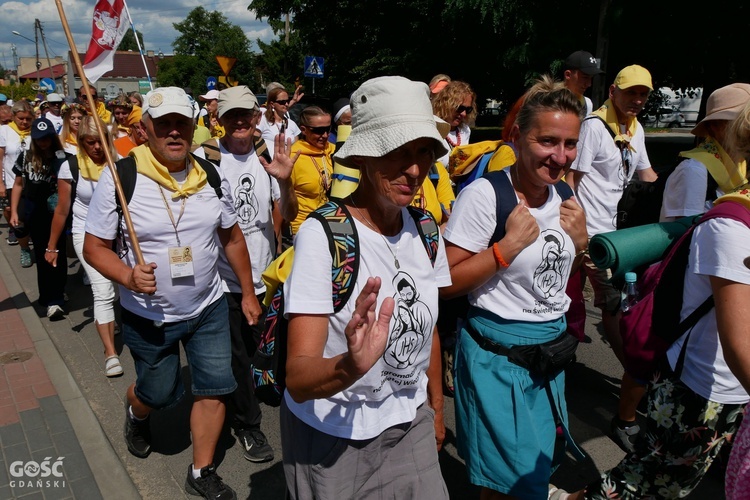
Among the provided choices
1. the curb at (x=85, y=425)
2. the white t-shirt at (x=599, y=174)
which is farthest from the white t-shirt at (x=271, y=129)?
the white t-shirt at (x=599, y=174)

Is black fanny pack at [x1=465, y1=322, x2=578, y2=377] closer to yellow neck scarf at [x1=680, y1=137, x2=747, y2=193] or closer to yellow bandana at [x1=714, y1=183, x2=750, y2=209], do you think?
yellow bandana at [x1=714, y1=183, x2=750, y2=209]

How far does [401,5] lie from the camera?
59.3 ft

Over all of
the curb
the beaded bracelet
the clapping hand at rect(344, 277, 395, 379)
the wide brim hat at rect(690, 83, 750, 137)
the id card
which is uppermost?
the wide brim hat at rect(690, 83, 750, 137)

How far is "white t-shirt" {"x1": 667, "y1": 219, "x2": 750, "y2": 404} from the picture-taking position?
193 centimetres

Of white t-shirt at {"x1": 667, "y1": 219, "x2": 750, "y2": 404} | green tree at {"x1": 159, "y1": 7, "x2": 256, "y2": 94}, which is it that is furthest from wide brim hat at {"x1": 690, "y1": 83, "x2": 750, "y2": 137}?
green tree at {"x1": 159, "y1": 7, "x2": 256, "y2": 94}

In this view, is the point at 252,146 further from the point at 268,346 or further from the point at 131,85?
the point at 131,85

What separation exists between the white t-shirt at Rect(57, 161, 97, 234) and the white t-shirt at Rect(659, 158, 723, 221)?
4220mm

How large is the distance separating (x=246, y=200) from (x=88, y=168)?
1990 millimetres

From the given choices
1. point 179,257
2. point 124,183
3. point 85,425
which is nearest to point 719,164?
point 179,257

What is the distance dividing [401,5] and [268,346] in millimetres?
17841

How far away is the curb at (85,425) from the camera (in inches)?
132

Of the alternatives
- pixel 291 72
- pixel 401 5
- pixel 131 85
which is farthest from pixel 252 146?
pixel 131 85

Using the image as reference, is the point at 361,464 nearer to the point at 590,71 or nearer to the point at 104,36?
the point at 104,36

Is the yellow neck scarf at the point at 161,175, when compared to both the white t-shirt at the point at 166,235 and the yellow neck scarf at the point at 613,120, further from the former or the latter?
the yellow neck scarf at the point at 613,120
